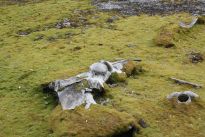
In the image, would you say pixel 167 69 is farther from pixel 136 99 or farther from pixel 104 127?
pixel 104 127

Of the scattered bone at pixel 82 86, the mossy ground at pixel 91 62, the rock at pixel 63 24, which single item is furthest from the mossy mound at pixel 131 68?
the rock at pixel 63 24

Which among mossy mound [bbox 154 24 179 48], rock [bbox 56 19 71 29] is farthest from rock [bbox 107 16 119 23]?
mossy mound [bbox 154 24 179 48]

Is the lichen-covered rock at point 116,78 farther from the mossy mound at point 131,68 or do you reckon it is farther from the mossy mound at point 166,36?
the mossy mound at point 166,36

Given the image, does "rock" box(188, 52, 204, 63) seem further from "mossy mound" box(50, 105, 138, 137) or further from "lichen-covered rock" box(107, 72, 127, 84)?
"mossy mound" box(50, 105, 138, 137)

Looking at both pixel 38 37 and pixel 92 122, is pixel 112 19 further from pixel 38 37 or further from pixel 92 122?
pixel 92 122

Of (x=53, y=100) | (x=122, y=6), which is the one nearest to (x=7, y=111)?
(x=53, y=100)
